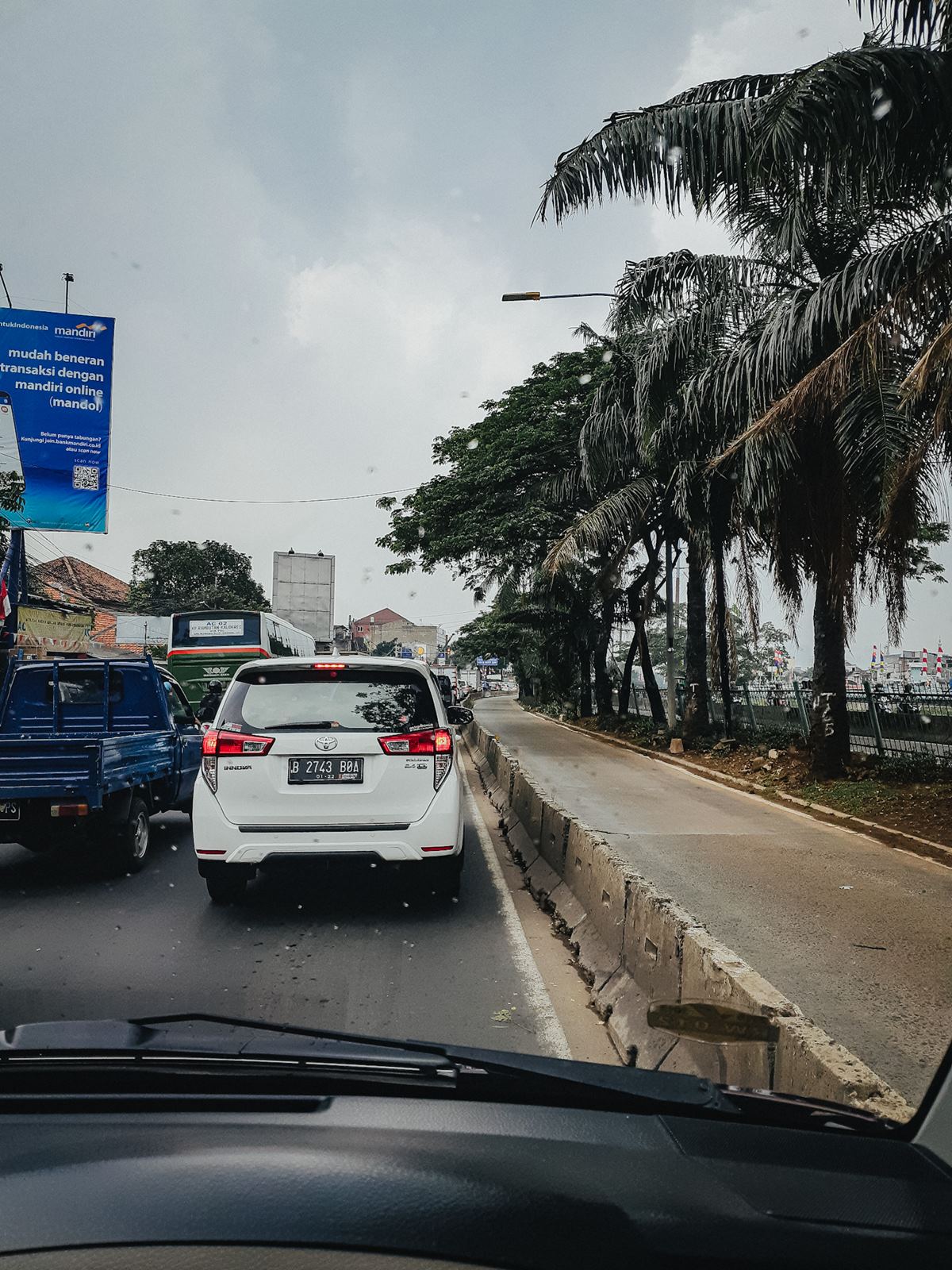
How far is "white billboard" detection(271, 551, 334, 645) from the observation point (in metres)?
38.3

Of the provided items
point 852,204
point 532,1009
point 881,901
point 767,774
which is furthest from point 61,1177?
point 767,774

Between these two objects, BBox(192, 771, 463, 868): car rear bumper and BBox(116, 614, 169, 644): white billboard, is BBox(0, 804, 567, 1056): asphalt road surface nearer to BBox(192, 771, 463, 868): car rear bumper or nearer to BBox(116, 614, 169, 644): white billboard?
BBox(192, 771, 463, 868): car rear bumper

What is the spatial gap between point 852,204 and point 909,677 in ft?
30.6

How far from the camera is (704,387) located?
43.5 ft

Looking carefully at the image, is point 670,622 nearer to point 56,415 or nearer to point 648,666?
point 648,666

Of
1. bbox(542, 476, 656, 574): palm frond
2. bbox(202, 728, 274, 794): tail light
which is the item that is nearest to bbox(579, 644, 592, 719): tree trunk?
bbox(542, 476, 656, 574): palm frond

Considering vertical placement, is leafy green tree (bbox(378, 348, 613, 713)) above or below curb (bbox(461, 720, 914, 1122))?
above

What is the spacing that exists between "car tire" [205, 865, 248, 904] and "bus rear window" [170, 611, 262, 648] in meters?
19.5

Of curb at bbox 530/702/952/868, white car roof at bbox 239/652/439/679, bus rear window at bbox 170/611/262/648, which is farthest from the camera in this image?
bus rear window at bbox 170/611/262/648

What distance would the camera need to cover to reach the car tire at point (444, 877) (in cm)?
679

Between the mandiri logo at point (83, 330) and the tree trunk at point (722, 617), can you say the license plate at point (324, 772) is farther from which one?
the mandiri logo at point (83, 330)

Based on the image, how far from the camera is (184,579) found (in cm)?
6181

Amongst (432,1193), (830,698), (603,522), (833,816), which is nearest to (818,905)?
(833,816)

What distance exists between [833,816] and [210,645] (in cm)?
1853
